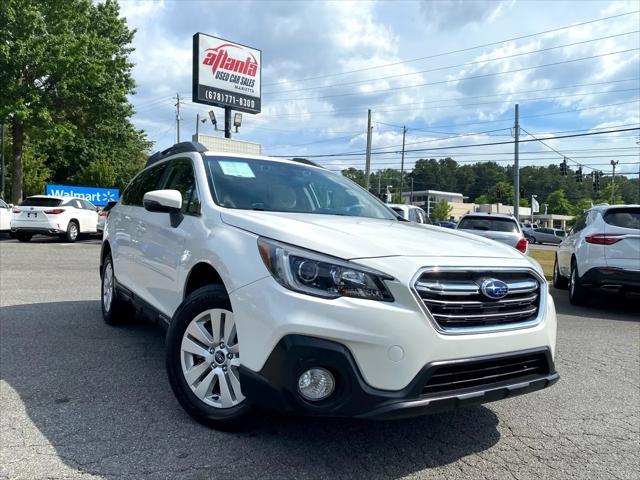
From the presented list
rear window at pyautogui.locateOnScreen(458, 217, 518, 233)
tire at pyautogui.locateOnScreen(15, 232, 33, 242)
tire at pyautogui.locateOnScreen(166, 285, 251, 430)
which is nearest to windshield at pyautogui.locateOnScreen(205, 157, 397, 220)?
tire at pyautogui.locateOnScreen(166, 285, 251, 430)

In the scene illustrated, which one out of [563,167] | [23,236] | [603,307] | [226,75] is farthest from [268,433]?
[563,167]

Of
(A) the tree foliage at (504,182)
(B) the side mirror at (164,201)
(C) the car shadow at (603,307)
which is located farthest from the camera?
(A) the tree foliage at (504,182)

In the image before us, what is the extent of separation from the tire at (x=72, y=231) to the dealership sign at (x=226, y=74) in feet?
28.9

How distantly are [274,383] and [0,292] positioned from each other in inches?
256

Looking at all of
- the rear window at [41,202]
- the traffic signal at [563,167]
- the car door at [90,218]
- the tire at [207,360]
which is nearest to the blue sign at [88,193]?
the car door at [90,218]

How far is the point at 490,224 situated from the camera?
11.6m

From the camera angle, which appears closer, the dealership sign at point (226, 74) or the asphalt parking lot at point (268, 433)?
the asphalt parking lot at point (268, 433)

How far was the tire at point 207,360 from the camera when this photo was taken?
2.93 m

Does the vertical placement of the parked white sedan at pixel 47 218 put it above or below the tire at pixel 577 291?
above

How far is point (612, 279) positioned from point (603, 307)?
122 cm

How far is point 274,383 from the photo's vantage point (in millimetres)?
2539

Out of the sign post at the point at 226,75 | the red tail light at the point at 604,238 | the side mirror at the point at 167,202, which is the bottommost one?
the red tail light at the point at 604,238

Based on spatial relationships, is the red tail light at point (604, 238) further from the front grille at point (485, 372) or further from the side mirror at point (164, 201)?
the side mirror at point (164, 201)

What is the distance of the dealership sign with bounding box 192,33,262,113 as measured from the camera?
23.7 metres
